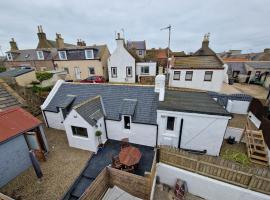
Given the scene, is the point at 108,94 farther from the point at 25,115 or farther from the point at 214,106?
the point at 214,106

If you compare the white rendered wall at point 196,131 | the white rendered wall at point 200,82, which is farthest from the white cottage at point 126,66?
the white rendered wall at point 196,131

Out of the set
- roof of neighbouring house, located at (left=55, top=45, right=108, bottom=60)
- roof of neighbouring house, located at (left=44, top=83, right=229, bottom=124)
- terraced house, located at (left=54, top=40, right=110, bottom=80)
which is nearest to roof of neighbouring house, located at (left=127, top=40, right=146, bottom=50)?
terraced house, located at (left=54, top=40, right=110, bottom=80)

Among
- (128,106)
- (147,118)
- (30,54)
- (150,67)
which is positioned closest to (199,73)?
(150,67)

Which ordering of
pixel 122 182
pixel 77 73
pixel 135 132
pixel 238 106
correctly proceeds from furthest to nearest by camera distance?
pixel 77 73, pixel 238 106, pixel 135 132, pixel 122 182

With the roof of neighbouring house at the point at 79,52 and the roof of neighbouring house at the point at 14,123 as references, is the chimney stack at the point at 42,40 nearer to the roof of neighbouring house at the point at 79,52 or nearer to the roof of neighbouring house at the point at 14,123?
the roof of neighbouring house at the point at 79,52

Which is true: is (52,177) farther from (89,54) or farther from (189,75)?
(89,54)

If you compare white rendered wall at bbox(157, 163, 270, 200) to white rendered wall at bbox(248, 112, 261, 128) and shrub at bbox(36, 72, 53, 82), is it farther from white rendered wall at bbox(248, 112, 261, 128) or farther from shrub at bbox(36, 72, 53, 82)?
shrub at bbox(36, 72, 53, 82)
